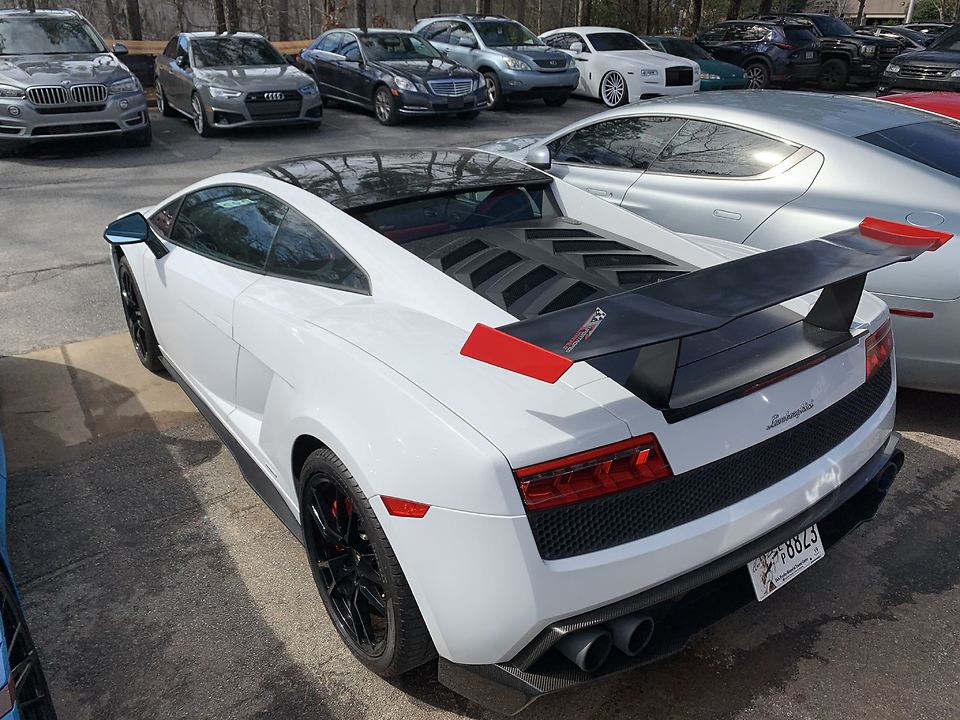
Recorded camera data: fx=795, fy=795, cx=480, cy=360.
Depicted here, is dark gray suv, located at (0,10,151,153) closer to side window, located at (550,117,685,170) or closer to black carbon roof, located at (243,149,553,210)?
side window, located at (550,117,685,170)

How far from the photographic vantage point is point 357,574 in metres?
2.47

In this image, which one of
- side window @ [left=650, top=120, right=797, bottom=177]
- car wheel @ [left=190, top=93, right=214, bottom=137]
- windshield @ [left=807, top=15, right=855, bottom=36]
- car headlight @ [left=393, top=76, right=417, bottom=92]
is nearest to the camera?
side window @ [left=650, top=120, right=797, bottom=177]

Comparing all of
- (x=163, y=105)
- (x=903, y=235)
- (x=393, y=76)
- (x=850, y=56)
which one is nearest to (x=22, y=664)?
(x=903, y=235)

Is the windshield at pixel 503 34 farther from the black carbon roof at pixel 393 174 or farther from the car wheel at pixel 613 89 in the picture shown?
the black carbon roof at pixel 393 174

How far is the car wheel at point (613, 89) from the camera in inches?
586

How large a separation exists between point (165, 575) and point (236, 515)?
432 millimetres

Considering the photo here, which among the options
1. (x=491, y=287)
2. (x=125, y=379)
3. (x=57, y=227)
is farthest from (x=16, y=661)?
(x=57, y=227)

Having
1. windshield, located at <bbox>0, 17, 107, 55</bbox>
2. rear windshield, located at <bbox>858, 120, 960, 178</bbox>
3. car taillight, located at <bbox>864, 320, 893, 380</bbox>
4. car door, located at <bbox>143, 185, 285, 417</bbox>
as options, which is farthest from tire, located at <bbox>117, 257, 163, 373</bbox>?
windshield, located at <bbox>0, 17, 107, 55</bbox>

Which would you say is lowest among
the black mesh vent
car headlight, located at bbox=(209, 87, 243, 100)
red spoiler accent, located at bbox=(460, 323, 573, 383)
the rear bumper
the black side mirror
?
the rear bumper

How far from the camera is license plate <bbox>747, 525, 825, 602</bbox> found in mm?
2266

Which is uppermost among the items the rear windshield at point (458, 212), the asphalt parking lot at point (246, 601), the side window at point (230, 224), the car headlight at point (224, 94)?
the rear windshield at point (458, 212)

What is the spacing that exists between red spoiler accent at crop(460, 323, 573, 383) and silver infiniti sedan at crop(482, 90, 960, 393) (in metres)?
2.65

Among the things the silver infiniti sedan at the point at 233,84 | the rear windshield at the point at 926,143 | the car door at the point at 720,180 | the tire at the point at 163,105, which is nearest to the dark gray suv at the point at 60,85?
the silver infiniti sedan at the point at 233,84

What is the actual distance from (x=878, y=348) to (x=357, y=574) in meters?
1.85
